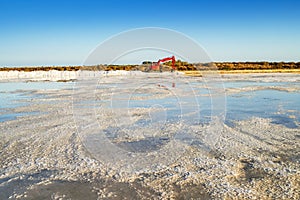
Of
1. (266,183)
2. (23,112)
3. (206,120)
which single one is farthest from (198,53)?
(23,112)

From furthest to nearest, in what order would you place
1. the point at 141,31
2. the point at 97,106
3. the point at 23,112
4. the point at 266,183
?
the point at 97,106 → the point at 23,112 → the point at 141,31 → the point at 266,183

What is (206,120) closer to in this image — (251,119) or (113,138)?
(251,119)

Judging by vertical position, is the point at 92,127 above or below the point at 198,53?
below

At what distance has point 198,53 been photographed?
189 inches

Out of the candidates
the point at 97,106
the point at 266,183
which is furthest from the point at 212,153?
the point at 97,106

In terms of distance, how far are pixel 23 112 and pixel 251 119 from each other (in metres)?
5.21

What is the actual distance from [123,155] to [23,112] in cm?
422

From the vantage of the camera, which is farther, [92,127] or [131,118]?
[131,118]

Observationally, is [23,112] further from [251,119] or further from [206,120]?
[251,119]

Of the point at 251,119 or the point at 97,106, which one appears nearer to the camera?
the point at 251,119

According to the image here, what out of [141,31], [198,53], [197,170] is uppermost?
[141,31]

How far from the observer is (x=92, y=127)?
498 centimetres

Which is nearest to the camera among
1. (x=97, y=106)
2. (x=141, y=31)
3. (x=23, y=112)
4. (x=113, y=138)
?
(x=113, y=138)

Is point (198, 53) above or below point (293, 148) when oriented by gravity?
above
